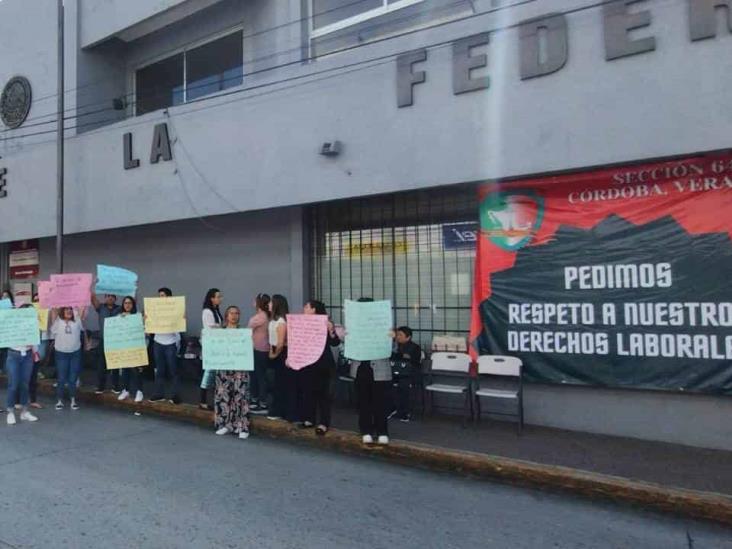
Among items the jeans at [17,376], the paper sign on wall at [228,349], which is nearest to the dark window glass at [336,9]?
the paper sign on wall at [228,349]

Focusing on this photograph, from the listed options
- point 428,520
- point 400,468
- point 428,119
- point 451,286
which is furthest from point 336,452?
point 428,119

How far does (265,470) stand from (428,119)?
4.39 metres

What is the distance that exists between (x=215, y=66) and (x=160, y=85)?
1.82 metres

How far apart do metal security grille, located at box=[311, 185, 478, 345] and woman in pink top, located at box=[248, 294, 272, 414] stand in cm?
143

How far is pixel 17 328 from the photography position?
764 cm

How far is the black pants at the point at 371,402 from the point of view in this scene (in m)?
6.27

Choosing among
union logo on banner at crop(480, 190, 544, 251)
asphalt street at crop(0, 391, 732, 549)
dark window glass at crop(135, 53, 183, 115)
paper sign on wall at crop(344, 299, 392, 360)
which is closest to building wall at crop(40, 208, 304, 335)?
dark window glass at crop(135, 53, 183, 115)

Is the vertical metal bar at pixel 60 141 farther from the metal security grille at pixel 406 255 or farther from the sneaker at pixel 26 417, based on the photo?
the metal security grille at pixel 406 255

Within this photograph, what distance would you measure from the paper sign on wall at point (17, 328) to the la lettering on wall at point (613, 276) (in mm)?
5829

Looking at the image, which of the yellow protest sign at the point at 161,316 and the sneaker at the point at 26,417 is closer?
the sneaker at the point at 26,417

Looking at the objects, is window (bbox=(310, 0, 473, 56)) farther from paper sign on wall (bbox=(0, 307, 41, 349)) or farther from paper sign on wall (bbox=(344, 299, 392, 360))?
paper sign on wall (bbox=(0, 307, 41, 349))

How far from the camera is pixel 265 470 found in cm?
561

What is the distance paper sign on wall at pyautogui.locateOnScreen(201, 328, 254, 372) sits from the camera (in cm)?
697

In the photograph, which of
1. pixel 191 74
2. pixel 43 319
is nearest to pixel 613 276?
pixel 43 319
